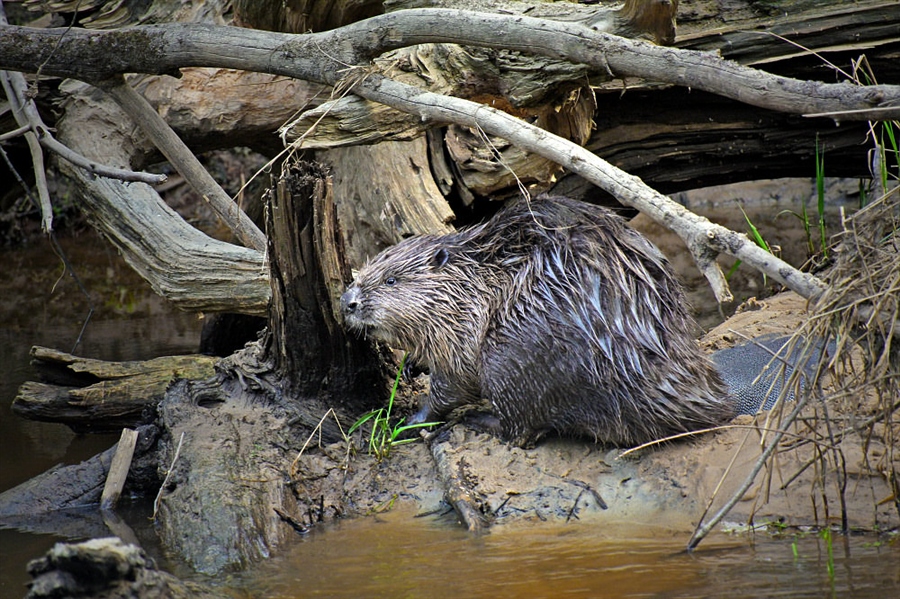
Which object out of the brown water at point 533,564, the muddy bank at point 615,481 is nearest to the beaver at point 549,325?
the muddy bank at point 615,481

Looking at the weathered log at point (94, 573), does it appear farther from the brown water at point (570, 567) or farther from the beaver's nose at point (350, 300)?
the beaver's nose at point (350, 300)

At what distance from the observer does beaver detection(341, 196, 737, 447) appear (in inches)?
157

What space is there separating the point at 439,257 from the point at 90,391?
8.08 ft

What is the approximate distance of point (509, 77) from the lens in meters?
5.21

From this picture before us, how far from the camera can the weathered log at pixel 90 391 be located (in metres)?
5.45

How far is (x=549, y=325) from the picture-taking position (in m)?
4.05

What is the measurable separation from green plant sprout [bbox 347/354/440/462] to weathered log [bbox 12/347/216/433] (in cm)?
132

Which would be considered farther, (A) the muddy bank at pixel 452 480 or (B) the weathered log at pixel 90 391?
(B) the weathered log at pixel 90 391

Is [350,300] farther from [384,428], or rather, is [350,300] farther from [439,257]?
[384,428]

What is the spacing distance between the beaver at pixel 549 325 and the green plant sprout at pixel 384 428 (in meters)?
0.18

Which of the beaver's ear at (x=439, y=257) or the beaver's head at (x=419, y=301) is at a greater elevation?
the beaver's ear at (x=439, y=257)

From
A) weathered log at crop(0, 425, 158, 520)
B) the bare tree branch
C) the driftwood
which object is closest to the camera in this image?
the driftwood

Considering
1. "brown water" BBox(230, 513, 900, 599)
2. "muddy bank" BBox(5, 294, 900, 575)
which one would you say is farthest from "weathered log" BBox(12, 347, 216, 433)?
"brown water" BBox(230, 513, 900, 599)

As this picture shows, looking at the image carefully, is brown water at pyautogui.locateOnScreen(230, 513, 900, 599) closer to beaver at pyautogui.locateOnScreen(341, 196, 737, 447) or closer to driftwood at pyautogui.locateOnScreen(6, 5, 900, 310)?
beaver at pyautogui.locateOnScreen(341, 196, 737, 447)
